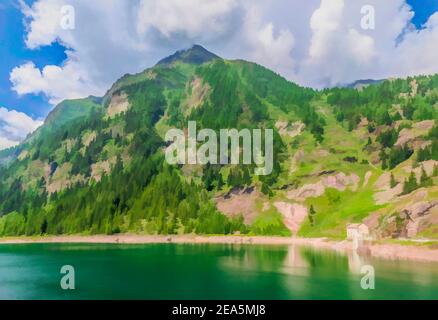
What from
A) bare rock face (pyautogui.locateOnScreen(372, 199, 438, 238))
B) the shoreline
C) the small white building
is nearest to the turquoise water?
the shoreline

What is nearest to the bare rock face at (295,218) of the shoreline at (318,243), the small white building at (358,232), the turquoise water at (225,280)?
the shoreline at (318,243)

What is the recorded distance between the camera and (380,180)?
197 meters

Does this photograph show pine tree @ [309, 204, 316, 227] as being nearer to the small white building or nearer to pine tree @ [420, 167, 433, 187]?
pine tree @ [420, 167, 433, 187]

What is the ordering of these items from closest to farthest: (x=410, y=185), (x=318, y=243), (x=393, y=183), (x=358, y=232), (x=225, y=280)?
(x=225, y=280) < (x=358, y=232) < (x=318, y=243) < (x=410, y=185) < (x=393, y=183)

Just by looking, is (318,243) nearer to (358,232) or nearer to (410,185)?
(358,232)

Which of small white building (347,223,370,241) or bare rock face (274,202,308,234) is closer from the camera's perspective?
small white building (347,223,370,241)

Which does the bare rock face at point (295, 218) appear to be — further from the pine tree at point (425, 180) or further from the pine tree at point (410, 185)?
the pine tree at point (425, 180)

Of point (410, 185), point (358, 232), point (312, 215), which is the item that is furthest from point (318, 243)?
point (410, 185)

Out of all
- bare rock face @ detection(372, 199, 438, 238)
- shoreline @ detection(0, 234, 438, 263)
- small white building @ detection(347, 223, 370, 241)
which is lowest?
shoreline @ detection(0, 234, 438, 263)

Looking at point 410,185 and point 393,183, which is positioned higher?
point 393,183
